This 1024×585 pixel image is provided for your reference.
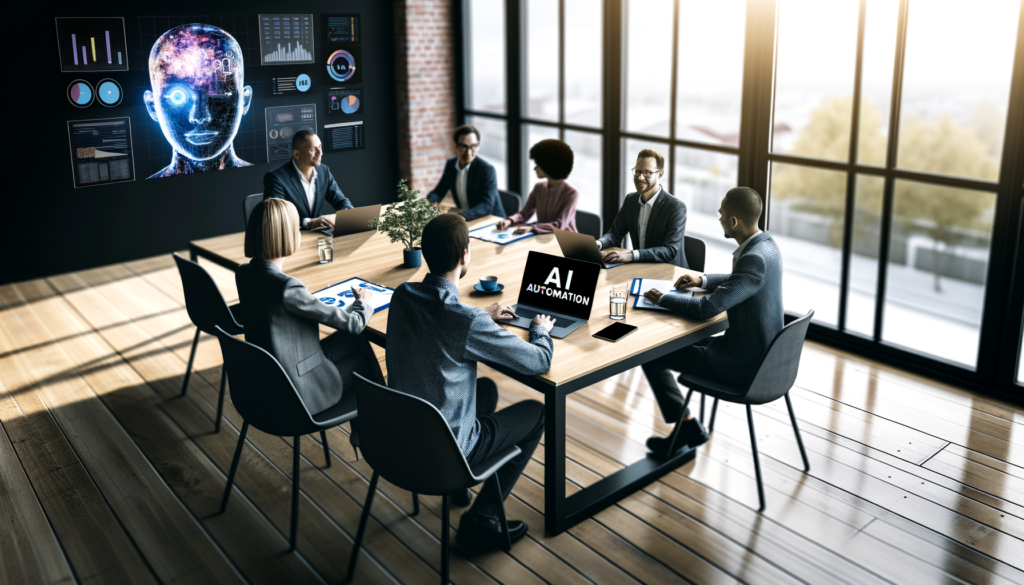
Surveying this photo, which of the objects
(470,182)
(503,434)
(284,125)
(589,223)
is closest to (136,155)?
(284,125)

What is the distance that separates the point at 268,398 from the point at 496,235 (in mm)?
2110

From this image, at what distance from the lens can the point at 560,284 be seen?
3324mm

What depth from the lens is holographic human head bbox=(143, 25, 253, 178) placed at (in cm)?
659

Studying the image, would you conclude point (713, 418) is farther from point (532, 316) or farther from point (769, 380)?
point (532, 316)

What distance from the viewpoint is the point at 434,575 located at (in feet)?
9.80

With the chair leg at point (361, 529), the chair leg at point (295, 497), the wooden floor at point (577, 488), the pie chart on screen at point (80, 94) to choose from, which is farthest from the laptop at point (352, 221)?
the pie chart on screen at point (80, 94)

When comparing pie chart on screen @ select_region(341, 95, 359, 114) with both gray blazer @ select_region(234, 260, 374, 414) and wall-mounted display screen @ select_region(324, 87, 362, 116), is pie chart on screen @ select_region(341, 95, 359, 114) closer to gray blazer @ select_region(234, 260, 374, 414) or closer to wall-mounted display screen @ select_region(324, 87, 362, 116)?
wall-mounted display screen @ select_region(324, 87, 362, 116)

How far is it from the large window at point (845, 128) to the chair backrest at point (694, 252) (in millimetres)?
427

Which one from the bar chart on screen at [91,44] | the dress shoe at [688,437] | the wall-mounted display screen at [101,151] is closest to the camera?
the dress shoe at [688,437]

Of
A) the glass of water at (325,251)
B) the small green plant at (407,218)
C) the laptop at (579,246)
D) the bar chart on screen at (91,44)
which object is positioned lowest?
the glass of water at (325,251)

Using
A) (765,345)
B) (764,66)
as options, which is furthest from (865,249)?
(765,345)

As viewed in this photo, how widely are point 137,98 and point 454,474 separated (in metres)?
5.38

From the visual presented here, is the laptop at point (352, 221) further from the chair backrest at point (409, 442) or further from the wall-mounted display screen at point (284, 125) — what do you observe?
the wall-mounted display screen at point (284, 125)

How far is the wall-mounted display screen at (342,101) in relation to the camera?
24.6 feet
